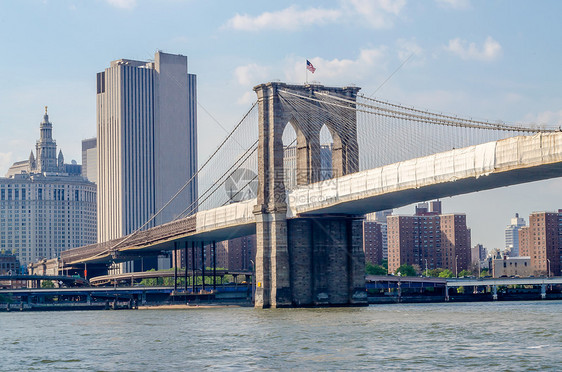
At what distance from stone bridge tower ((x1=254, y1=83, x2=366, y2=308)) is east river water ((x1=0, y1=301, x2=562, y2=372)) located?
80.3 ft

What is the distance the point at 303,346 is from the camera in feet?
160

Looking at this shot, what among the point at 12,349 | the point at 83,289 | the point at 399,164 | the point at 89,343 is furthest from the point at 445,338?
the point at 83,289

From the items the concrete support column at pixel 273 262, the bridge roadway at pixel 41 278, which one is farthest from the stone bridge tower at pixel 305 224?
the bridge roadway at pixel 41 278

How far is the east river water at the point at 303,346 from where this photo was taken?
41.1 metres

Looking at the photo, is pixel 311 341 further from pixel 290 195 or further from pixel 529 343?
pixel 290 195

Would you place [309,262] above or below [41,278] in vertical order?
above

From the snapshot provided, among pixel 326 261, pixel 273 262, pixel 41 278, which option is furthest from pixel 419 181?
pixel 41 278

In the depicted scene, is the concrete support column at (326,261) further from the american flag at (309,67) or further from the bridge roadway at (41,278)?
the bridge roadway at (41,278)

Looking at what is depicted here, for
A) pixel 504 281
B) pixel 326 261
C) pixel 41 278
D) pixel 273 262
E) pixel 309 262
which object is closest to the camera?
pixel 273 262

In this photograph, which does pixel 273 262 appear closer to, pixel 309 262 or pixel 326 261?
pixel 309 262

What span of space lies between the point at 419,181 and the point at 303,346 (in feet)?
99.7

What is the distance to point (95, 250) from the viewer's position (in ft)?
572

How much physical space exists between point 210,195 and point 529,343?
7606 centimetres

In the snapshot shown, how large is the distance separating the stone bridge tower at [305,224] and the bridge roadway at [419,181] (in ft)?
7.93
